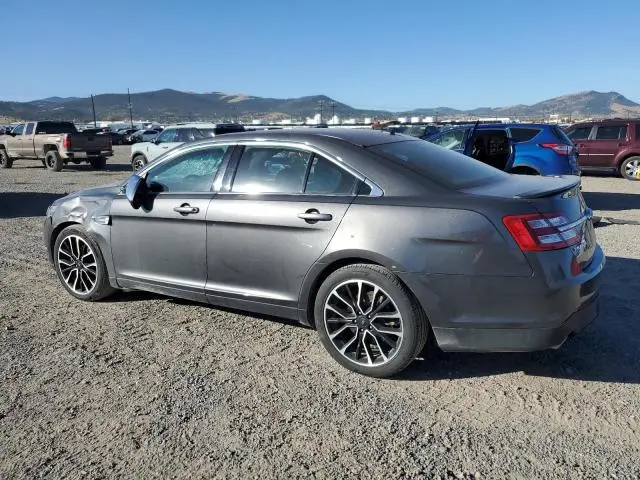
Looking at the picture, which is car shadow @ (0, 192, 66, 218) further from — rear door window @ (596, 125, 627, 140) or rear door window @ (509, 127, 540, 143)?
rear door window @ (596, 125, 627, 140)

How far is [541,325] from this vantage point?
3162 mm

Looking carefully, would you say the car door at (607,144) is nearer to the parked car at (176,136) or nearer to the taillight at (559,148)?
the taillight at (559,148)

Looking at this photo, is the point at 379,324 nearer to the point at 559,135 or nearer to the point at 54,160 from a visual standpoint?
the point at 559,135

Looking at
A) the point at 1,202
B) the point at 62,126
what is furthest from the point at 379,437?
the point at 62,126

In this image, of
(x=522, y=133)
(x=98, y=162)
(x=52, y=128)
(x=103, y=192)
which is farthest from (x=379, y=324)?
(x=52, y=128)

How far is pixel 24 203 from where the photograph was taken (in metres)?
12.0

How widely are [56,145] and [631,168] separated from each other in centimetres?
1930

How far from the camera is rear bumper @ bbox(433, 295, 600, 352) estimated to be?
3186 mm

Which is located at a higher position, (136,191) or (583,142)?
(136,191)

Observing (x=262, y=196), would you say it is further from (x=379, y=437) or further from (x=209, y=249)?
(x=379, y=437)

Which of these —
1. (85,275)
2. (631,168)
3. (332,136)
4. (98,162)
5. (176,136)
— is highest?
(332,136)

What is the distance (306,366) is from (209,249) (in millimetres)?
1158

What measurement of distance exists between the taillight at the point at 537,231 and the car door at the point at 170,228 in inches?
88.6

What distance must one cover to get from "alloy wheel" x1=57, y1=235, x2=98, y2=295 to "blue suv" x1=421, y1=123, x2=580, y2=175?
6.99 metres
